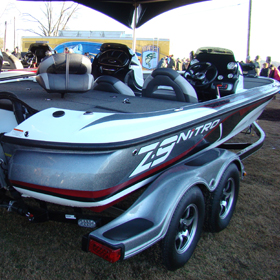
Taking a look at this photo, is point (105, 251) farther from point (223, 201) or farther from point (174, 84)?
point (174, 84)

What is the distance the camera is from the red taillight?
1.37m

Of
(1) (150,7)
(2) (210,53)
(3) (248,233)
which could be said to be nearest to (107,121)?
(3) (248,233)

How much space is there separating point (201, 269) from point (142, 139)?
100cm

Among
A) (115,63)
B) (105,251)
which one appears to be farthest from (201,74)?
(105,251)

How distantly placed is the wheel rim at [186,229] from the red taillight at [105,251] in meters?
0.56

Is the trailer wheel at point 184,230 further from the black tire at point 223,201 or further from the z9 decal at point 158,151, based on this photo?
the z9 decal at point 158,151

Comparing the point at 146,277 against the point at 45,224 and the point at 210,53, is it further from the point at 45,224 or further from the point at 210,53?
the point at 210,53

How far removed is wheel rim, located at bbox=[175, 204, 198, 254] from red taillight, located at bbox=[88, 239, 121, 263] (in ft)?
1.83

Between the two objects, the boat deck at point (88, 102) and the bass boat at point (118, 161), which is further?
the boat deck at point (88, 102)

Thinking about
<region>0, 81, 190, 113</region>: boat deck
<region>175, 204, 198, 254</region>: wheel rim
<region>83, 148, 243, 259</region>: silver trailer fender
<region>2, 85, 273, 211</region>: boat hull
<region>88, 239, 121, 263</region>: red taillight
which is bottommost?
<region>175, 204, 198, 254</region>: wheel rim

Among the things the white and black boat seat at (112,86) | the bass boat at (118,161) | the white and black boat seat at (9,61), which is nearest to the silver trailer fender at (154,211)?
the bass boat at (118,161)

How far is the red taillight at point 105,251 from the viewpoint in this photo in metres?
1.37

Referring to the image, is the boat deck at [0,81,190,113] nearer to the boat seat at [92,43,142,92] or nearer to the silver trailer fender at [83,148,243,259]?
the silver trailer fender at [83,148,243,259]

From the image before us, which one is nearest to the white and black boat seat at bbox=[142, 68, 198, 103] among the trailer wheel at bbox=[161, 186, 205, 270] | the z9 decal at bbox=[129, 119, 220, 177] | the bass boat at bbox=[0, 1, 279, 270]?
the bass boat at bbox=[0, 1, 279, 270]
